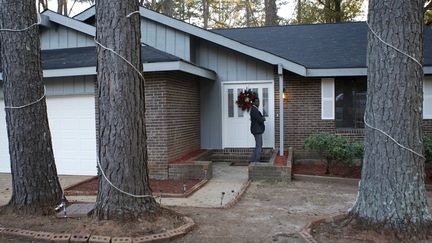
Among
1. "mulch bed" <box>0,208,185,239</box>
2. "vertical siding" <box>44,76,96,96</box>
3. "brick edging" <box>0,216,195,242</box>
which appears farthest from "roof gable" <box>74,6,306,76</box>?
"brick edging" <box>0,216,195,242</box>

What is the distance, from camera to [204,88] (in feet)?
40.5

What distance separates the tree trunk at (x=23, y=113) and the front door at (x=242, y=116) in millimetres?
7321

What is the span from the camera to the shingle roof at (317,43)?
11594 mm

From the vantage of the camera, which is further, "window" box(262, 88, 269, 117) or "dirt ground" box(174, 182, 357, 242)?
"window" box(262, 88, 269, 117)

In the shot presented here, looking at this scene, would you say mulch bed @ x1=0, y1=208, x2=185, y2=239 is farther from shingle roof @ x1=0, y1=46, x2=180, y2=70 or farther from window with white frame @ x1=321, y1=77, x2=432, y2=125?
window with white frame @ x1=321, y1=77, x2=432, y2=125

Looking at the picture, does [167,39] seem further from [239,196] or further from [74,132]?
[239,196]

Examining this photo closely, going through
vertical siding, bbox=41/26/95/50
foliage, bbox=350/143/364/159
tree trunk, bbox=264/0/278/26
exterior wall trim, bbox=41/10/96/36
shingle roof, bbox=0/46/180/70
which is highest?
tree trunk, bbox=264/0/278/26

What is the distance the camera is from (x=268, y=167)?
8984mm

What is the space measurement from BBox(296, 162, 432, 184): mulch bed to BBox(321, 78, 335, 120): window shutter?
1.69 meters

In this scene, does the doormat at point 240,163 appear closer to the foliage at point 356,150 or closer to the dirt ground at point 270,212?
A: the dirt ground at point 270,212

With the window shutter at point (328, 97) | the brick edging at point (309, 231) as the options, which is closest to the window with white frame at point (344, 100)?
the window shutter at point (328, 97)

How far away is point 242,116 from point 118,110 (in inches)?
304

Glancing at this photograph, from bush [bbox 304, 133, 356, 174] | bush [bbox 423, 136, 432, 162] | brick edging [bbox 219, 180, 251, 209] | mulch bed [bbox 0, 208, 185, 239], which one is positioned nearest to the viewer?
mulch bed [bbox 0, 208, 185, 239]

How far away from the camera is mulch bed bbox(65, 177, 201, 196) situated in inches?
313
